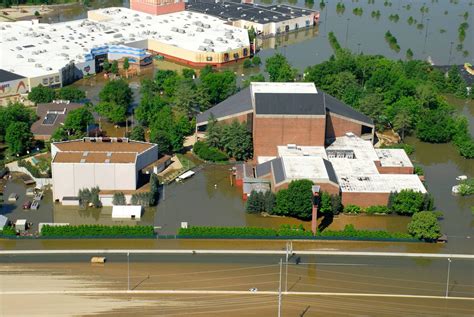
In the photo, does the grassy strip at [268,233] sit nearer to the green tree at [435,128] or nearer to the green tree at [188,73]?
the green tree at [435,128]

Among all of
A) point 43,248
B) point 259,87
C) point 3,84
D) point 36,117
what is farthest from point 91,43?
point 43,248

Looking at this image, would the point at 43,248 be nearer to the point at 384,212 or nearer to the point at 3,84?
the point at 384,212

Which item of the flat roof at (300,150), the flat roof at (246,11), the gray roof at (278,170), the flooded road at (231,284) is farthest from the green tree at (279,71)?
the flooded road at (231,284)

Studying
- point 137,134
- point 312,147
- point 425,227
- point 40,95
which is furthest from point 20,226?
point 425,227

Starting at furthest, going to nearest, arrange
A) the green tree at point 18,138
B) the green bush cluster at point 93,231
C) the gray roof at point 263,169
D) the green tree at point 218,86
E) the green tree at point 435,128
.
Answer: the green tree at point 218,86, the green tree at point 435,128, the green tree at point 18,138, the gray roof at point 263,169, the green bush cluster at point 93,231

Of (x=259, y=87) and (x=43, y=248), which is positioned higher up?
(x=259, y=87)

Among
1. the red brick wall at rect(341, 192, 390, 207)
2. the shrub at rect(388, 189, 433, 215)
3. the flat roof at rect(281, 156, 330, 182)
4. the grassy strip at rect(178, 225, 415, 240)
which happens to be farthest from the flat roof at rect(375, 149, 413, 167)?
the grassy strip at rect(178, 225, 415, 240)
